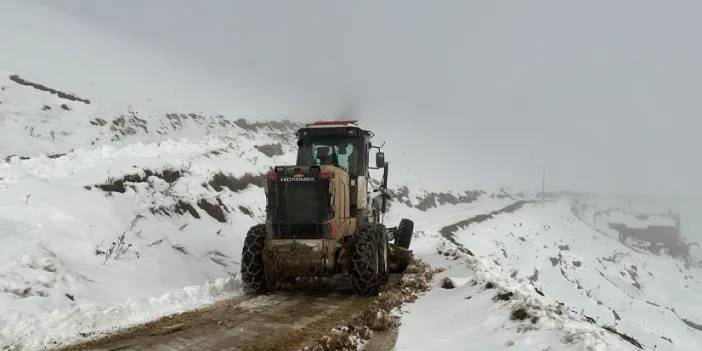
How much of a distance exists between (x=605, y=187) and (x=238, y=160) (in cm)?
16304

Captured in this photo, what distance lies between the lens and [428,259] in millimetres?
18281

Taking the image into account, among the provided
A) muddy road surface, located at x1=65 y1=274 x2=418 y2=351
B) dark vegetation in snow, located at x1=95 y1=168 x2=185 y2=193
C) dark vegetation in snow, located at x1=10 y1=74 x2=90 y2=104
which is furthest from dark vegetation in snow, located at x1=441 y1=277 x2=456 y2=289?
dark vegetation in snow, located at x1=10 y1=74 x2=90 y2=104

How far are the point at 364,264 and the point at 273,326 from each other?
2852 mm

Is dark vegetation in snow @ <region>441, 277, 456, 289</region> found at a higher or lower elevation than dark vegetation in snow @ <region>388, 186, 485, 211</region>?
higher

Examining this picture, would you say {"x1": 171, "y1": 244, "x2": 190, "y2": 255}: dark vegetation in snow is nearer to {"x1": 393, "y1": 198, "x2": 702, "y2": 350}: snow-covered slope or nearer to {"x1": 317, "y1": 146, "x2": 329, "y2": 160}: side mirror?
{"x1": 317, "y1": 146, "x2": 329, "y2": 160}: side mirror

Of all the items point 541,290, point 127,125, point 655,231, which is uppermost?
point 127,125

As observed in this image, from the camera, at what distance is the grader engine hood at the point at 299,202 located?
9.90 m

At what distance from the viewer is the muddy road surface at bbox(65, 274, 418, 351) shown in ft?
21.6

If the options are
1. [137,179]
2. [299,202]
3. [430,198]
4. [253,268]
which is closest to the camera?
[299,202]

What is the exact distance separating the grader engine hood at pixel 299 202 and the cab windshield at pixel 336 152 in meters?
1.80

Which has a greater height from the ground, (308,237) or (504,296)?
(308,237)

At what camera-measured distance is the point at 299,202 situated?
10.1 meters

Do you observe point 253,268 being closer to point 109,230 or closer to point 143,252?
point 143,252

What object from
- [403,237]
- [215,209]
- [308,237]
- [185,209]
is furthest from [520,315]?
[215,209]
